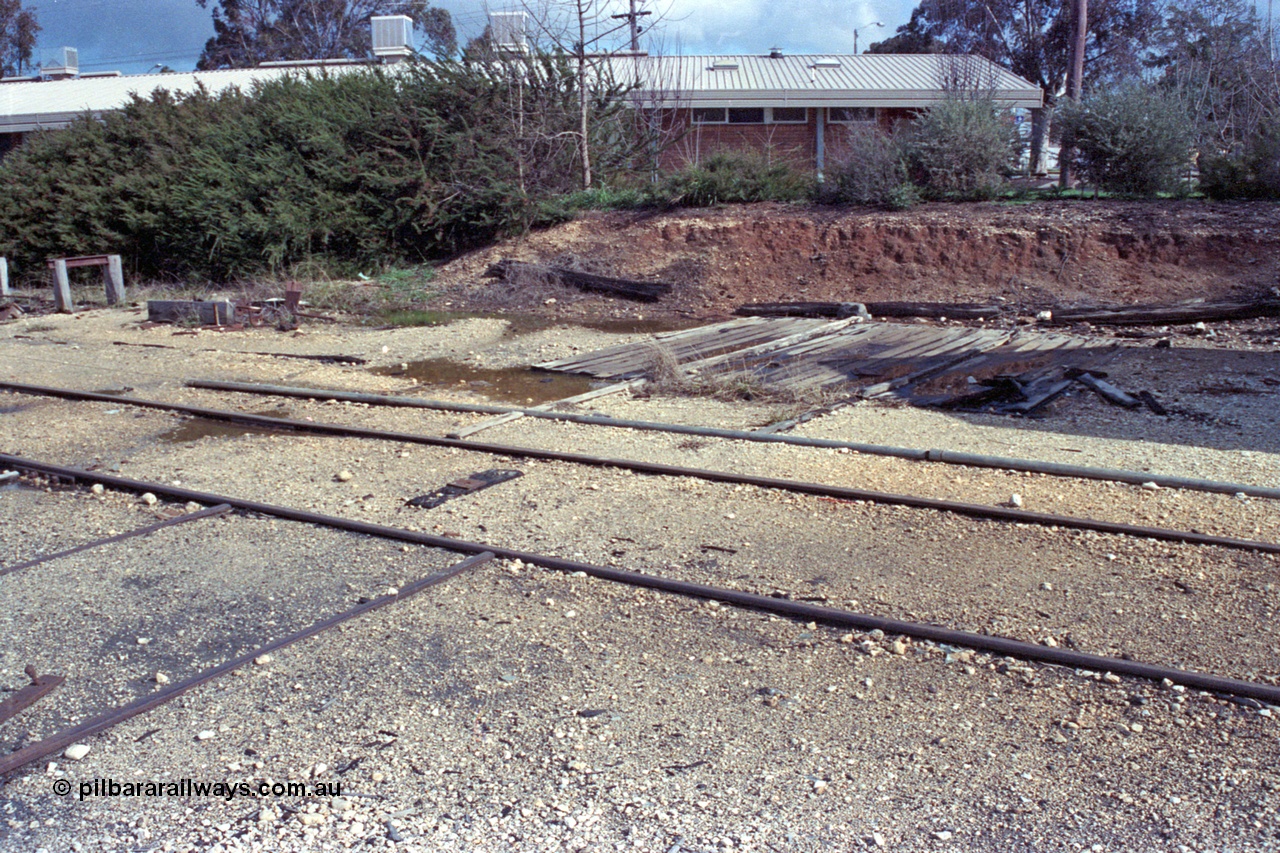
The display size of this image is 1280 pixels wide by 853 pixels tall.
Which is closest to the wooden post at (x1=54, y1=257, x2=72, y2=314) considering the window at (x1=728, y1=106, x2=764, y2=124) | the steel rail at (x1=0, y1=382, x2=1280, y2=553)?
the steel rail at (x1=0, y1=382, x2=1280, y2=553)

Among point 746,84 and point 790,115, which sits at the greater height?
point 746,84

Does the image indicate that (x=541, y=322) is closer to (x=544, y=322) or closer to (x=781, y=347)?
(x=544, y=322)

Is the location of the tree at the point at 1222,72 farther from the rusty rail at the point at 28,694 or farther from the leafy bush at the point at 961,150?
the rusty rail at the point at 28,694

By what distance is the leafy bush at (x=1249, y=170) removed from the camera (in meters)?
17.9

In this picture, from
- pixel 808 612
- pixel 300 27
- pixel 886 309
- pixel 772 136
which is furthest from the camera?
pixel 300 27

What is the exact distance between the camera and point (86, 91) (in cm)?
3891

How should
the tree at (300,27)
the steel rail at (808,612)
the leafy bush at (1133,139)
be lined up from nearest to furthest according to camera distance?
the steel rail at (808,612)
the leafy bush at (1133,139)
the tree at (300,27)

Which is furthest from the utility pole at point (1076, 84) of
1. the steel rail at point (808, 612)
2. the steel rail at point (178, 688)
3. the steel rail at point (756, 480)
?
the steel rail at point (178, 688)

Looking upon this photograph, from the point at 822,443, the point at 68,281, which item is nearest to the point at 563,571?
the point at 822,443

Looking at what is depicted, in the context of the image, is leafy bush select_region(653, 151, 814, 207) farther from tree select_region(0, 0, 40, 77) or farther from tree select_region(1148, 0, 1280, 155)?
tree select_region(0, 0, 40, 77)

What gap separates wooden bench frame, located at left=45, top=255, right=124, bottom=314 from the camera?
21.5 metres

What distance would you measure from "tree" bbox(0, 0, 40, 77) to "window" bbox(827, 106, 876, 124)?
54.2 metres

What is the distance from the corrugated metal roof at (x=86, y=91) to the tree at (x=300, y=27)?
55.0 feet

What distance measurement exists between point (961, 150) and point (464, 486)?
52.2 ft
